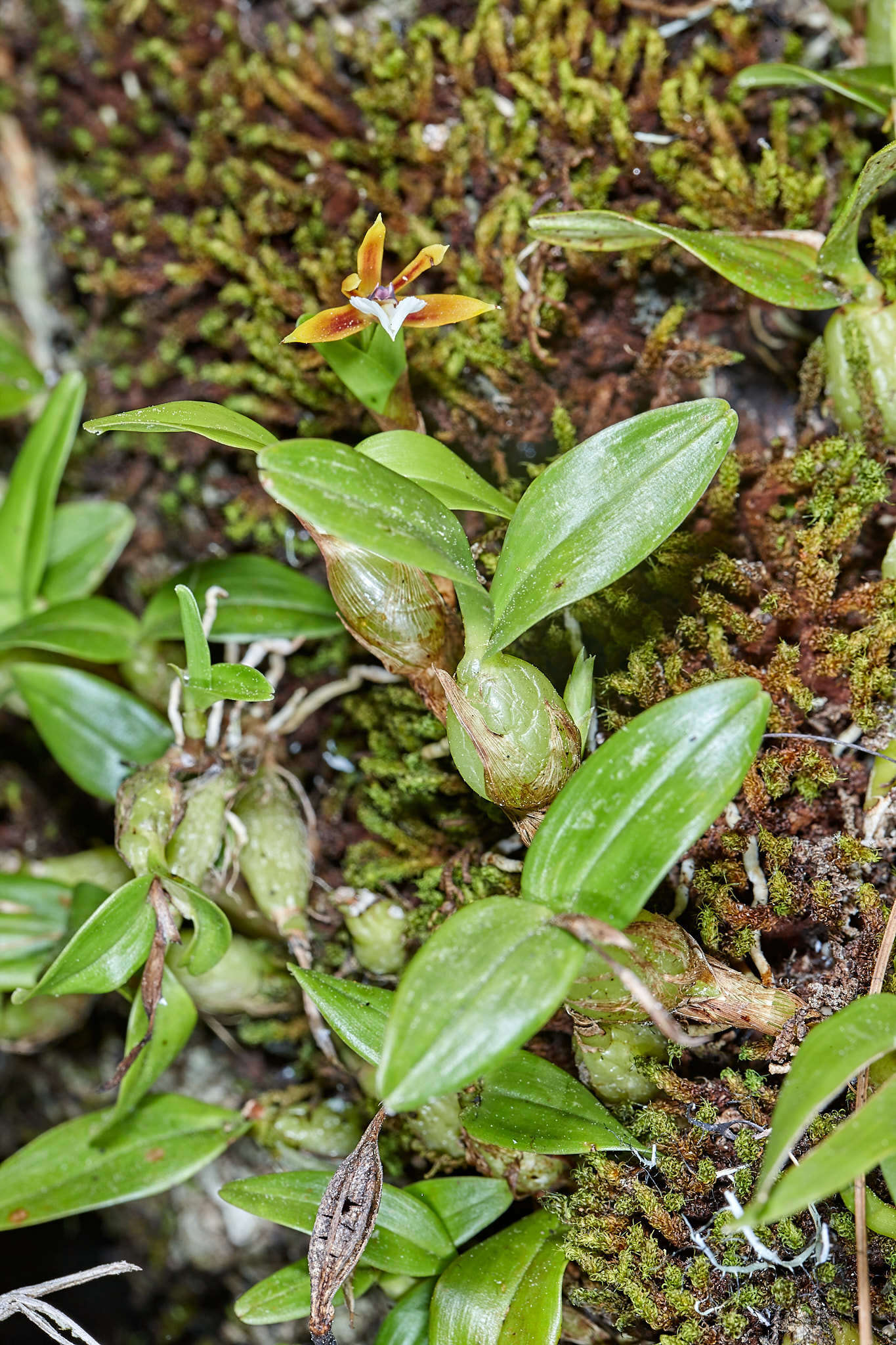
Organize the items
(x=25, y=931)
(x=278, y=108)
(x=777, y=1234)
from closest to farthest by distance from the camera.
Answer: (x=777, y=1234) → (x=25, y=931) → (x=278, y=108)

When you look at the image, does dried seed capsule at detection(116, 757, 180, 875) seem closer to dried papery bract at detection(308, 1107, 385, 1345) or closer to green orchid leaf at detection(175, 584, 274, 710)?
green orchid leaf at detection(175, 584, 274, 710)

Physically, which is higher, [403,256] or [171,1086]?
[403,256]

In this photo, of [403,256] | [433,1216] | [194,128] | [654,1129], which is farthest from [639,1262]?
[194,128]

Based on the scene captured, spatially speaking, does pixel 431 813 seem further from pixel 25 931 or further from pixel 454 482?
pixel 25 931

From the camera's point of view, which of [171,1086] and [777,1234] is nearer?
[777,1234]

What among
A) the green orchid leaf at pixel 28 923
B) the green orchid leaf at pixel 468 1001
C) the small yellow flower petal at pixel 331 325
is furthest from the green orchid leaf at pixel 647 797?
the green orchid leaf at pixel 28 923

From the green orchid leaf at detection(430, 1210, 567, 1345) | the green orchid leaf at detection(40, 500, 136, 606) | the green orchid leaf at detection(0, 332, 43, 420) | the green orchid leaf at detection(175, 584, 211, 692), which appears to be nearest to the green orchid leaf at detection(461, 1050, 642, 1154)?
the green orchid leaf at detection(430, 1210, 567, 1345)

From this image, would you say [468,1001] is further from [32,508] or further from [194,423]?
[32,508]
